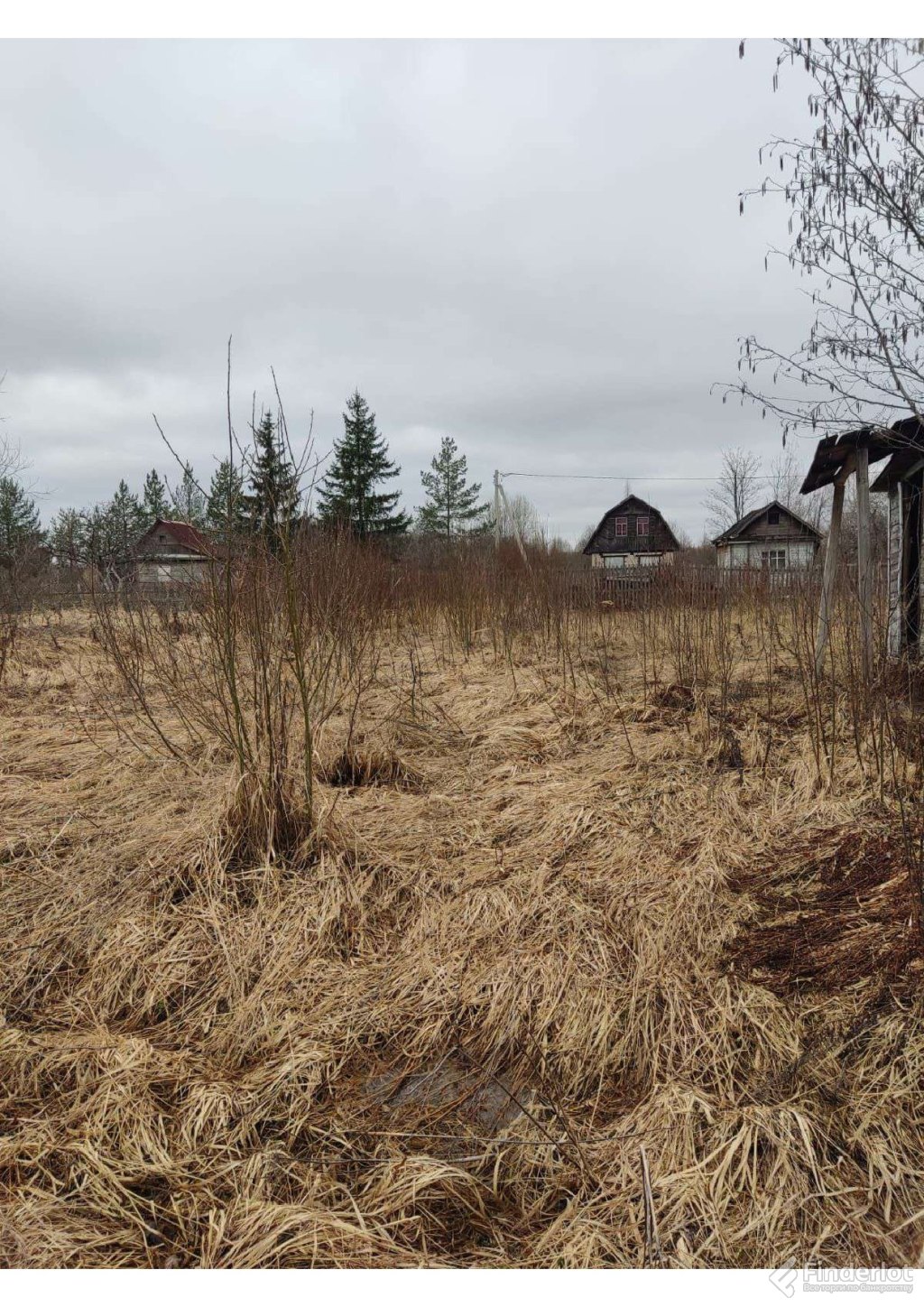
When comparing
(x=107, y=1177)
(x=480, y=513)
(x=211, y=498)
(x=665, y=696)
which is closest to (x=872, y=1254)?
(x=107, y=1177)

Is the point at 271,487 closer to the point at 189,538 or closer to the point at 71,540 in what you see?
the point at 189,538

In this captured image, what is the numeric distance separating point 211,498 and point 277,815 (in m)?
1.36

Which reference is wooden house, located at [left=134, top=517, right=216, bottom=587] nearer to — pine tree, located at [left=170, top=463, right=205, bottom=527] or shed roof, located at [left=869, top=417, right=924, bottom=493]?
pine tree, located at [left=170, top=463, right=205, bottom=527]

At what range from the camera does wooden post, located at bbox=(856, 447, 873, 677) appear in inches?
142

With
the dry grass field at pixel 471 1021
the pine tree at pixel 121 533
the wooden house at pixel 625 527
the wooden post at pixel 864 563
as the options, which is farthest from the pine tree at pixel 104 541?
the wooden house at pixel 625 527

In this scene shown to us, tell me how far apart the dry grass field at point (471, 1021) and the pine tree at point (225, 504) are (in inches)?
33.4

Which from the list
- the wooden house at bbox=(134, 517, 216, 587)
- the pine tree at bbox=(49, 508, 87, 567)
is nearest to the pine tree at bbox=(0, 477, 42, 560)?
the pine tree at bbox=(49, 508, 87, 567)

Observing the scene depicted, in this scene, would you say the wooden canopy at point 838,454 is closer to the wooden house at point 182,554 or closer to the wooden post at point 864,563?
the wooden post at point 864,563

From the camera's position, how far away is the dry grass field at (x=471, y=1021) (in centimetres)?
152

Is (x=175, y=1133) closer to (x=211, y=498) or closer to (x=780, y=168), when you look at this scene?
(x=211, y=498)

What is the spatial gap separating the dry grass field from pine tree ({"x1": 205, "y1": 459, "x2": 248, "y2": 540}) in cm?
85

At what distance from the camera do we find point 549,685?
5.97 m

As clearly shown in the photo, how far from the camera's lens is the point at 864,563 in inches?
158

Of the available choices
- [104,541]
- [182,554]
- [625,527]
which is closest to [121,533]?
[104,541]
